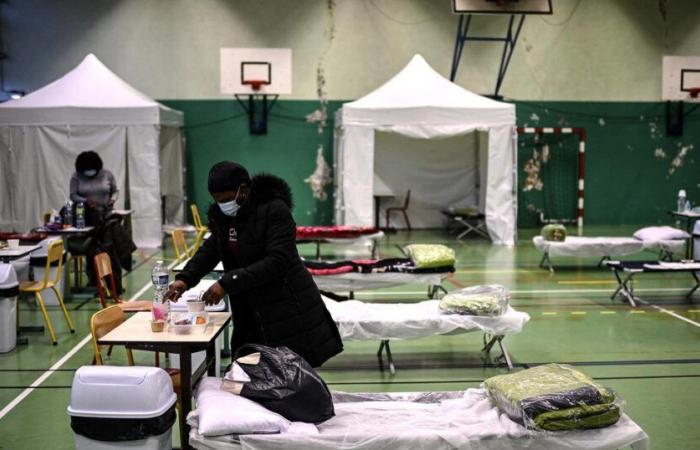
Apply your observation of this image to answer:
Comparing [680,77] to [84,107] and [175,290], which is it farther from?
[175,290]

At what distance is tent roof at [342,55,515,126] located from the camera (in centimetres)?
1288

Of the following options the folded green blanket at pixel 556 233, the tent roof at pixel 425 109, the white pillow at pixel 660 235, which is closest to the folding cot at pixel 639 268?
the white pillow at pixel 660 235

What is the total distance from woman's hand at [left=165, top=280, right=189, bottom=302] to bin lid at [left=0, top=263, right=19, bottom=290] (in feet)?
10.3

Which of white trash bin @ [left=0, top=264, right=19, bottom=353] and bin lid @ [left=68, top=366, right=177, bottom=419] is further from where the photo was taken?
white trash bin @ [left=0, top=264, right=19, bottom=353]

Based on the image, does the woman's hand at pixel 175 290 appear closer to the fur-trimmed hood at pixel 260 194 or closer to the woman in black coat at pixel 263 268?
the woman in black coat at pixel 263 268

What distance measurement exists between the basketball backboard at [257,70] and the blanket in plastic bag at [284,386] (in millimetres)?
11745

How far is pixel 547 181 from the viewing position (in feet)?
53.2

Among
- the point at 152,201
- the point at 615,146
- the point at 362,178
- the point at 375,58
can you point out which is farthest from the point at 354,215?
the point at 615,146

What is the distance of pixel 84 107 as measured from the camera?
1247cm

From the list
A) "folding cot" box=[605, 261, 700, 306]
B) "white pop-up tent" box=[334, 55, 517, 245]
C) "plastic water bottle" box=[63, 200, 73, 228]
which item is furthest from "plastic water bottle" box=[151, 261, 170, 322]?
"white pop-up tent" box=[334, 55, 517, 245]

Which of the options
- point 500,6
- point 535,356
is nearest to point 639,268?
point 535,356

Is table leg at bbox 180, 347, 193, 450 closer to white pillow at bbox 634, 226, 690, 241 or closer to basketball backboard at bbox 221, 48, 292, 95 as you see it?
white pillow at bbox 634, 226, 690, 241

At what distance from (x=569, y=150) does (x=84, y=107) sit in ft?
31.7

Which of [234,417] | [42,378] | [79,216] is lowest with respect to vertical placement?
[42,378]
